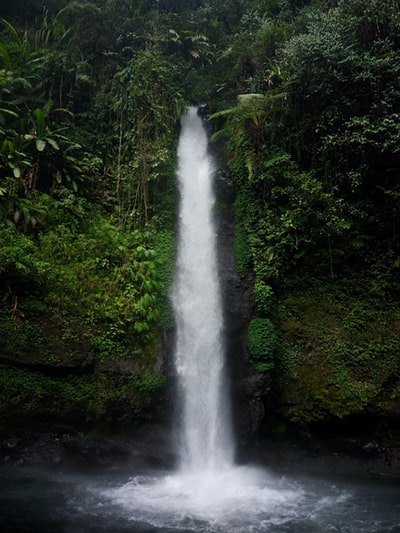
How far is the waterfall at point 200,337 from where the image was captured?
31.2 ft

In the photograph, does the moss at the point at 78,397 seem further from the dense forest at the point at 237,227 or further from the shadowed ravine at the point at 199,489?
the shadowed ravine at the point at 199,489

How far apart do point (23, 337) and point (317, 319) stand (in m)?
7.74

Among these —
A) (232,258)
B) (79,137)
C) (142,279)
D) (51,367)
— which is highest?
(79,137)

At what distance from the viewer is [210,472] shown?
911 centimetres

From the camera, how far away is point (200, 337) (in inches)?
426

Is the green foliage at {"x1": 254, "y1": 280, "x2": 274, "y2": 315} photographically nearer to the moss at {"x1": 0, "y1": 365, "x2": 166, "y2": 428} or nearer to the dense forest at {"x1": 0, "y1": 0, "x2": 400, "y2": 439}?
the dense forest at {"x1": 0, "y1": 0, "x2": 400, "y2": 439}

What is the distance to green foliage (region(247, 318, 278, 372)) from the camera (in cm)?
995

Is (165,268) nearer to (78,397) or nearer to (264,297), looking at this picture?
(264,297)

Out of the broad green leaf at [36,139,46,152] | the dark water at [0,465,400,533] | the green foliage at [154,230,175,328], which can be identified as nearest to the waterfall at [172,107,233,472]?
the green foliage at [154,230,175,328]

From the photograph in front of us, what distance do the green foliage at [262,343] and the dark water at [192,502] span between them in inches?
100

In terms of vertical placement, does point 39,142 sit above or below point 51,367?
above

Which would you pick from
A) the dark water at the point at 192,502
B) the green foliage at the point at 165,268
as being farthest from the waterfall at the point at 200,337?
the dark water at the point at 192,502

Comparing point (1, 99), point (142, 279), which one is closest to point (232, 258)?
point (142, 279)

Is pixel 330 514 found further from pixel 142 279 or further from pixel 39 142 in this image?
pixel 39 142
